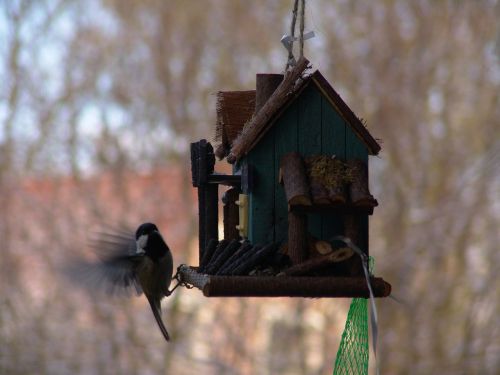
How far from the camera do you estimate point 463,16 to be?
7.05 meters

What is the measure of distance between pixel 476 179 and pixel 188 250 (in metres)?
2.41

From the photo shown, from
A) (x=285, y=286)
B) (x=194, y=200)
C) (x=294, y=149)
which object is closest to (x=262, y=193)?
(x=294, y=149)

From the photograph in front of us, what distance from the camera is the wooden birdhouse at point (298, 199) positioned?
2.50 m

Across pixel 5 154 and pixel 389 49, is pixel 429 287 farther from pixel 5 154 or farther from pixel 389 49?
pixel 5 154

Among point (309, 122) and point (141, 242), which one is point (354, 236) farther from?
point (141, 242)

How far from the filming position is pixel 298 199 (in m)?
2.50

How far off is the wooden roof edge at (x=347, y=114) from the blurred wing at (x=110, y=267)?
3.17ft

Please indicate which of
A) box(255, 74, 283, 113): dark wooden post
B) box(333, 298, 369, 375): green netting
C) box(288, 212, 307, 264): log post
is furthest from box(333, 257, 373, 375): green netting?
box(255, 74, 283, 113): dark wooden post

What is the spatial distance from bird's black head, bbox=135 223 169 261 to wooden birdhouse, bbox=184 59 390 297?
0.26 meters

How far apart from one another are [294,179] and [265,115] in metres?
0.27

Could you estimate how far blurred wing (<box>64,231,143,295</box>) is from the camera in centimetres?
303

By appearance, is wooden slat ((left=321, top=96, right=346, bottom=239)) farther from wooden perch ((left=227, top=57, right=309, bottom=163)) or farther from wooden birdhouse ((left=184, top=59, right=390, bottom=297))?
wooden perch ((left=227, top=57, right=309, bottom=163))

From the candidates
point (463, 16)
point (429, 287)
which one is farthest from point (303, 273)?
point (463, 16)

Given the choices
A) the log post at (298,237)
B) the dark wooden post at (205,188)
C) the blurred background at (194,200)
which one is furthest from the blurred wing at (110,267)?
the blurred background at (194,200)
